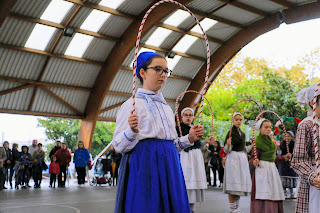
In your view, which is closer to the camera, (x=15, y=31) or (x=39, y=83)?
(x=15, y=31)

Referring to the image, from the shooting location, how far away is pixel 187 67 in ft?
80.3

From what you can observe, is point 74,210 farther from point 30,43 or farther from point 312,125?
point 30,43

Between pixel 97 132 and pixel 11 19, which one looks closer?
pixel 11 19

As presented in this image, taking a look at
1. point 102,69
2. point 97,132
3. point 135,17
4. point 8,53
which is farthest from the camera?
point 97,132

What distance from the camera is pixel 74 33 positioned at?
18953 millimetres

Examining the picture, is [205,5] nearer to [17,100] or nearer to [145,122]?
[17,100]

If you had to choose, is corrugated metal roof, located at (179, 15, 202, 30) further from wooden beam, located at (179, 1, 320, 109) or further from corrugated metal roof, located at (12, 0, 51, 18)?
corrugated metal roof, located at (12, 0, 51, 18)

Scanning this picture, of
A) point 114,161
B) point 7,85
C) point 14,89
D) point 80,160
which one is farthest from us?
point 14,89

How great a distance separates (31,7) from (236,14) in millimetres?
9480

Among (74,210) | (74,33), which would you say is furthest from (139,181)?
(74,33)

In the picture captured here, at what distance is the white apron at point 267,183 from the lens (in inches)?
266

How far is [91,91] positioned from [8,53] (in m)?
4.94

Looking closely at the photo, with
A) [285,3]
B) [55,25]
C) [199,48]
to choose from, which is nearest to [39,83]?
[55,25]

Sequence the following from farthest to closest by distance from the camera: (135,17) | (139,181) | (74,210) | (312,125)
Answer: (135,17)
(74,210)
(312,125)
(139,181)
